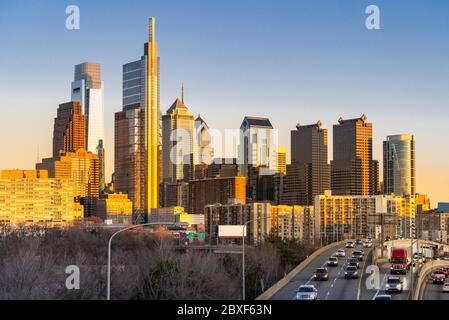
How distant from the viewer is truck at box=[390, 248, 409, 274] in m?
74.9

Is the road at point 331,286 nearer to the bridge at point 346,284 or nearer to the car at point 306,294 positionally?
the bridge at point 346,284

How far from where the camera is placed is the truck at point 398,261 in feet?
246

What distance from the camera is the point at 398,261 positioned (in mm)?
77000

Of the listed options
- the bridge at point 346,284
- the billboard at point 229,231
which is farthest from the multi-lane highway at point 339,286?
the billboard at point 229,231

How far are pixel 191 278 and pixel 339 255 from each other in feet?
155

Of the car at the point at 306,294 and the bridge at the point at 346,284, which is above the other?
the car at the point at 306,294

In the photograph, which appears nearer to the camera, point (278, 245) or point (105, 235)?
point (278, 245)

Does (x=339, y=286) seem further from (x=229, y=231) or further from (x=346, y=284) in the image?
(x=229, y=231)

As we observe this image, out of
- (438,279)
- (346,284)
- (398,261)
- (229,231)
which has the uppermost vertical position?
(229,231)

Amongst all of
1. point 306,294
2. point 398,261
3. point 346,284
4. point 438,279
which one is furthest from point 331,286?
point 438,279

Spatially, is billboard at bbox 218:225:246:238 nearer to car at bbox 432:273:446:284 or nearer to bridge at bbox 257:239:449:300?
bridge at bbox 257:239:449:300
